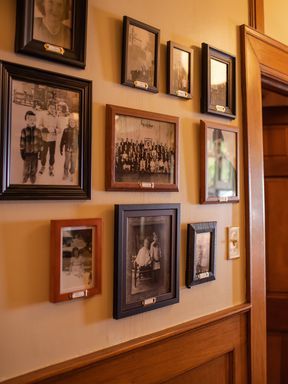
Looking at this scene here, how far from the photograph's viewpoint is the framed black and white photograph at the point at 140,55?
111 cm

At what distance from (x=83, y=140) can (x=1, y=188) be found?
0.86 ft

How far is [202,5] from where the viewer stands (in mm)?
1403

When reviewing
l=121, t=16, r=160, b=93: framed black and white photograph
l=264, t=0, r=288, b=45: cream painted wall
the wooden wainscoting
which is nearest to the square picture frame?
l=121, t=16, r=160, b=93: framed black and white photograph

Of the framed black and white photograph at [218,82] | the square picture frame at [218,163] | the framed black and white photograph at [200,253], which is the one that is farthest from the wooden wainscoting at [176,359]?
the framed black and white photograph at [218,82]

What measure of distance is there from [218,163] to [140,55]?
1.66 feet

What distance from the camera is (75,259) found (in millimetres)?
995

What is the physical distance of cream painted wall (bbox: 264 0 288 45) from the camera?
5.60 feet

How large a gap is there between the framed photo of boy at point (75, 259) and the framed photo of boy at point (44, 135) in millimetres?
81

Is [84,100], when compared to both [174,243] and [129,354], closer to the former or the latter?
[174,243]

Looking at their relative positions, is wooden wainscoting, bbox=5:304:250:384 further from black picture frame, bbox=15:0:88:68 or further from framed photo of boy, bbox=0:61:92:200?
black picture frame, bbox=15:0:88:68

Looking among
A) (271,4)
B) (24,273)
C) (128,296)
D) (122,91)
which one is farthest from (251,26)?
(24,273)

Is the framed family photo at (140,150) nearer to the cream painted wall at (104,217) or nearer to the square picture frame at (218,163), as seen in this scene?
the cream painted wall at (104,217)

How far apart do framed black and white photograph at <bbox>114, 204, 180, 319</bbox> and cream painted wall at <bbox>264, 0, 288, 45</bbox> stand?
3.49 ft

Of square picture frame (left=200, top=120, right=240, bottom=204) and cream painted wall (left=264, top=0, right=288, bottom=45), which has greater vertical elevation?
cream painted wall (left=264, top=0, right=288, bottom=45)
